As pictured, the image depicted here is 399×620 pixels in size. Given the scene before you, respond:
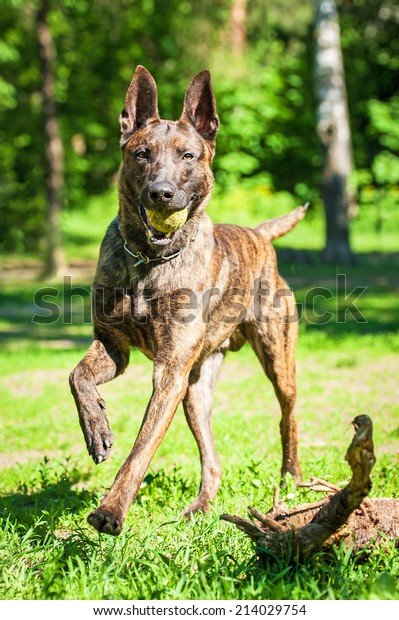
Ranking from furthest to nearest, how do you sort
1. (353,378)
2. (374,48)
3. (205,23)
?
(374,48) → (205,23) → (353,378)

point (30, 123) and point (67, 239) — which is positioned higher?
point (30, 123)

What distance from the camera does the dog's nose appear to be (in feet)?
13.7

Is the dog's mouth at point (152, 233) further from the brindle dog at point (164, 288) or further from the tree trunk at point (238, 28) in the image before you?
the tree trunk at point (238, 28)

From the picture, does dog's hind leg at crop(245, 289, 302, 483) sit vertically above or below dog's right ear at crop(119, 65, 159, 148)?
below

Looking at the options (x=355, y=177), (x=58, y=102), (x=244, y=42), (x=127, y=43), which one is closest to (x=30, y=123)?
(x=58, y=102)

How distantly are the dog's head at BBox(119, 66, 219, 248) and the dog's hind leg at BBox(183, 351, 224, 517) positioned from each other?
1135mm

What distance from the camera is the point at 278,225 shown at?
Result: 6051 mm

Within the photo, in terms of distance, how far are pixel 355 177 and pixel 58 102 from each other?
10.3m

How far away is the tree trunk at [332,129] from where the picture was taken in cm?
1705

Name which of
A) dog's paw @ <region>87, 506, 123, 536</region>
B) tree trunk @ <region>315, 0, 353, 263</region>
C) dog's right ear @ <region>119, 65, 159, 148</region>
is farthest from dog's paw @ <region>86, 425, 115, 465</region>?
tree trunk @ <region>315, 0, 353, 263</region>

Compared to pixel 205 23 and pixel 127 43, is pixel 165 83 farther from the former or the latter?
pixel 205 23

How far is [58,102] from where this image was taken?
2414 centimetres

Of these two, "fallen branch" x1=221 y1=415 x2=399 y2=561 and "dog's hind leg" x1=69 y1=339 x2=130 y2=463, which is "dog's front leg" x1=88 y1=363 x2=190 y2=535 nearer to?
"dog's hind leg" x1=69 y1=339 x2=130 y2=463

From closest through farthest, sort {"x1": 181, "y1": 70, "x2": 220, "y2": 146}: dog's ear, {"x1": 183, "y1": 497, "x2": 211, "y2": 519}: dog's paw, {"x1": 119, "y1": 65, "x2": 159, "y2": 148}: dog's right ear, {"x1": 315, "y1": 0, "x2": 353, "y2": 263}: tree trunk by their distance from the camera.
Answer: {"x1": 183, "y1": 497, "x2": 211, "y2": 519}: dog's paw, {"x1": 119, "y1": 65, "x2": 159, "y2": 148}: dog's right ear, {"x1": 181, "y1": 70, "x2": 220, "y2": 146}: dog's ear, {"x1": 315, "y1": 0, "x2": 353, "y2": 263}: tree trunk
